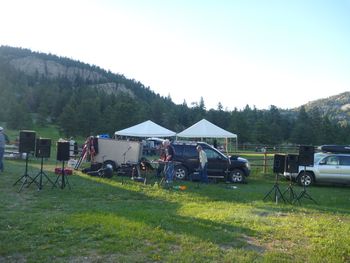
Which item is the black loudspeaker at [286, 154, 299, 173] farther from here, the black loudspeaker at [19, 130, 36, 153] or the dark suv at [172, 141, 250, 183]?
the black loudspeaker at [19, 130, 36, 153]

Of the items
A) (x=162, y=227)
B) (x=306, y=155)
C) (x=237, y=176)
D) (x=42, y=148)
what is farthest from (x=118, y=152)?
(x=162, y=227)

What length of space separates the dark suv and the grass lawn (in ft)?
15.7

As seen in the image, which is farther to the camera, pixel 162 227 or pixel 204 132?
pixel 204 132

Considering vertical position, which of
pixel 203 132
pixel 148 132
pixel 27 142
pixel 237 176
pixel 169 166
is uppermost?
pixel 203 132

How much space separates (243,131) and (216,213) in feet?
193

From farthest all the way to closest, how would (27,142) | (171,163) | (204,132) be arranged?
1. (204,132)
2. (171,163)
3. (27,142)

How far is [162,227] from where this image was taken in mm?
7500

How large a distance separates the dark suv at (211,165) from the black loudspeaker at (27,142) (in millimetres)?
6671

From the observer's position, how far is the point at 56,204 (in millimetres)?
9797

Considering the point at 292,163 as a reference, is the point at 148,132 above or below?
above

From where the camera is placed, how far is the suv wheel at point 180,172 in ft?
56.7

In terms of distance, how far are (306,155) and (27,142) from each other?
29.9 feet

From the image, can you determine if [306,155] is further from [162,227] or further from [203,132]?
[203,132]

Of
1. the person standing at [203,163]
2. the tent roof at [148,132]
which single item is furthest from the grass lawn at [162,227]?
the tent roof at [148,132]
